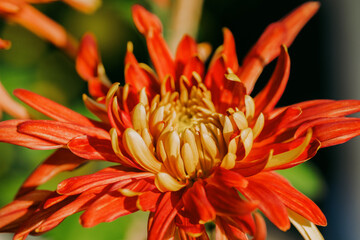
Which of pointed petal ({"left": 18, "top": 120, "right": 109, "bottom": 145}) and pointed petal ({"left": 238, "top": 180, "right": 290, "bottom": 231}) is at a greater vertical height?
pointed petal ({"left": 18, "top": 120, "right": 109, "bottom": 145})

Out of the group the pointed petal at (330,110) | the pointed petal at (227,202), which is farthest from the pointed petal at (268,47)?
the pointed petal at (227,202)

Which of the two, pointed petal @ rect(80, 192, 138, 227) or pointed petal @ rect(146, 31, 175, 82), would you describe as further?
pointed petal @ rect(146, 31, 175, 82)

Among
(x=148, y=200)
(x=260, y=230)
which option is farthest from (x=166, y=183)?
(x=260, y=230)

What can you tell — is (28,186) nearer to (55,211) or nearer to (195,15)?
(55,211)

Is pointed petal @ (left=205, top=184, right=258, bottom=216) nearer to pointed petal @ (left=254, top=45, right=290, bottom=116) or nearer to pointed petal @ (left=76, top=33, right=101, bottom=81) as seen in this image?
pointed petal @ (left=254, top=45, right=290, bottom=116)

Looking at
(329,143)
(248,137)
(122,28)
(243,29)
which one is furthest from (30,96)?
(243,29)

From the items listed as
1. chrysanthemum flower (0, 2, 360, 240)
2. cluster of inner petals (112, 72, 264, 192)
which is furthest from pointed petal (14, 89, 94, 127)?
cluster of inner petals (112, 72, 264, 192)

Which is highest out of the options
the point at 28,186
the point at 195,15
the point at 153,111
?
the point at 195,15

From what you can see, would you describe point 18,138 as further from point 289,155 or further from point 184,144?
point 289,155
